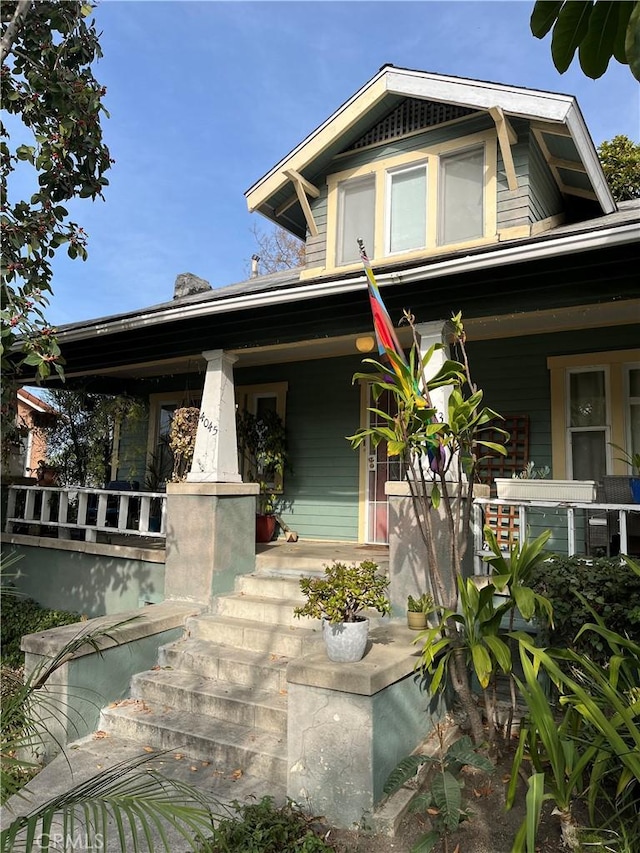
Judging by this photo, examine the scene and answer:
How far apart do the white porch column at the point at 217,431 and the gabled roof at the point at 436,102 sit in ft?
9.28

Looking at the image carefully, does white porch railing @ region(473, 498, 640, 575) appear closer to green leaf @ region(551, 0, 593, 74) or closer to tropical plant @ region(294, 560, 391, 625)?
tropical plant @ region(294, 560, 391, 625)

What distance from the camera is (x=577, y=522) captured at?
5.93m

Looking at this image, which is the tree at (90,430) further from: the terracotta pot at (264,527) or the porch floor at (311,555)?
the porch floor at (311,555)

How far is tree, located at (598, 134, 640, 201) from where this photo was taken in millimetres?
13406

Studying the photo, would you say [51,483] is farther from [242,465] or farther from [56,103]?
[56,103]

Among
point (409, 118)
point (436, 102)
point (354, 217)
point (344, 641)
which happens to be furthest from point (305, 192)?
point (344, 641)

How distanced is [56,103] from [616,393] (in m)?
5.91

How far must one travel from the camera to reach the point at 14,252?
4418mm

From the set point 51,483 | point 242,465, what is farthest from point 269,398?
point 51,483

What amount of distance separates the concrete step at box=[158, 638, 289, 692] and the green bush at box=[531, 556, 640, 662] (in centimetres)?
197

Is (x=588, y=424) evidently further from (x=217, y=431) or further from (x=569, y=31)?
(x=569, y=31)

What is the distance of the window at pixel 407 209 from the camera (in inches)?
266

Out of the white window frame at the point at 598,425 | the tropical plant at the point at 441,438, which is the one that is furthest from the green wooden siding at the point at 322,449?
the tropical plant at the point at 441,438

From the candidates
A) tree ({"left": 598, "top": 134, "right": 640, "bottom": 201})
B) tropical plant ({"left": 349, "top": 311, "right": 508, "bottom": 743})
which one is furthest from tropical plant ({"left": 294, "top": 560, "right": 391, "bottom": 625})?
tree ({"left": 598, "top": 134, "right": 640, "bottom": 201})
